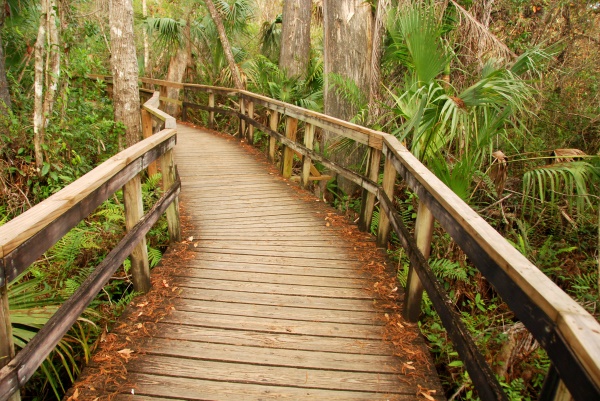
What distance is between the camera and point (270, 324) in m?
3.05

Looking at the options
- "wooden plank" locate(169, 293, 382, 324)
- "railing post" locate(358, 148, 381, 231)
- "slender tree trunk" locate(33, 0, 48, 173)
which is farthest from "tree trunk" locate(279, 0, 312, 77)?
"wooden plank" locate(169, 293, 382, 324)

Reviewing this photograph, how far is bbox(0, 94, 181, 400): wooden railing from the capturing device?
1646 millimetres

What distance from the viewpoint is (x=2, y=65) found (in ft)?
Answer: 21.0

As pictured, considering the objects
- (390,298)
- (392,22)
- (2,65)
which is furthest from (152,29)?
(390,298)

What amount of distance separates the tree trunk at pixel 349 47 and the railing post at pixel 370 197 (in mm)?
1593

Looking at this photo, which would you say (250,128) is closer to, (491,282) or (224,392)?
(224,392)

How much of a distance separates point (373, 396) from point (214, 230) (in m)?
2.82

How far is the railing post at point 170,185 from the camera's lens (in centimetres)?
410

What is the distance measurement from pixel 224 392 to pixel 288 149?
494cm

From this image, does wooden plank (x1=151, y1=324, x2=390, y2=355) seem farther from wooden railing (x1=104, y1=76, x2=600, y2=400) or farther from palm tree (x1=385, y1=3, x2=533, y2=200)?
palm tree (x1=385, y1=3, x2=533, y2=200)

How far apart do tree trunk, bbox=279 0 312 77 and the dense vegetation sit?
7.01 ft

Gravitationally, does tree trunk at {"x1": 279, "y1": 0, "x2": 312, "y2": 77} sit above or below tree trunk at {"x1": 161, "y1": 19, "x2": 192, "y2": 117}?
above

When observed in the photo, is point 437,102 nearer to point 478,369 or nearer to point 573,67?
point 478,369

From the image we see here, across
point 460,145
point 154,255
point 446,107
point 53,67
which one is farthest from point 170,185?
point 53,67
